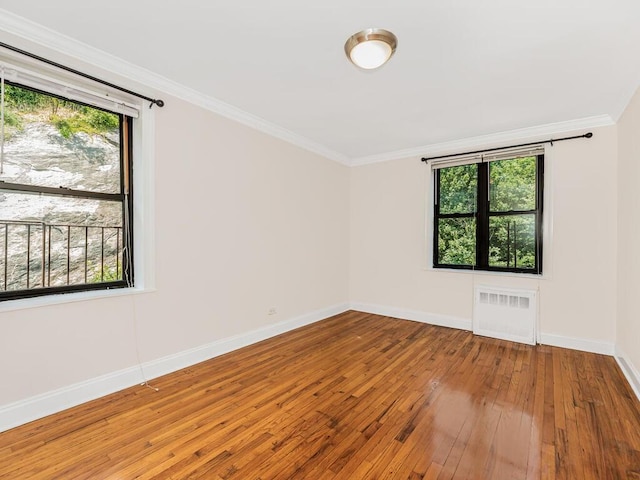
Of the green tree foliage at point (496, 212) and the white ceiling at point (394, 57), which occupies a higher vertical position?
the white ceiling at point (394, 57)

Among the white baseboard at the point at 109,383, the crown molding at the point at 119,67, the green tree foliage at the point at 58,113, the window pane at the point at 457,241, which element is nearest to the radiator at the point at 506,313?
the window pane at the point at 457,241

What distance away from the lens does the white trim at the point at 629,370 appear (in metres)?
2.47

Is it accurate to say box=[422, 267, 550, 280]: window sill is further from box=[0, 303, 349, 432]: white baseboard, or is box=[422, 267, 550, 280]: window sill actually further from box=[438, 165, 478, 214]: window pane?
box=[0, 303, 349, 432]: white baseboard

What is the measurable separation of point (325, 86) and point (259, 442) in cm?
273

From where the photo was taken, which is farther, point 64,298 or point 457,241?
point 457,241

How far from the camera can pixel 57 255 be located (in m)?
2.26

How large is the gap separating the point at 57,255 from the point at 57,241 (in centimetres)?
10

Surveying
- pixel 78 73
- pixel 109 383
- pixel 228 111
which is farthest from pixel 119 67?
pixel 109 383

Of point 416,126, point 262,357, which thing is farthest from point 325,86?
point 262,357

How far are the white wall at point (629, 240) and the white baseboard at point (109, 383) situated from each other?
345 cm

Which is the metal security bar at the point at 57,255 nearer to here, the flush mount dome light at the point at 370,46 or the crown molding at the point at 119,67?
the crown molding at the point at 119,67

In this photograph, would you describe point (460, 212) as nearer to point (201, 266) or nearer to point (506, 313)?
point (506, 313)

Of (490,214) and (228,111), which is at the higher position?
(228,111)

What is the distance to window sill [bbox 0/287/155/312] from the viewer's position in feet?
6.49
